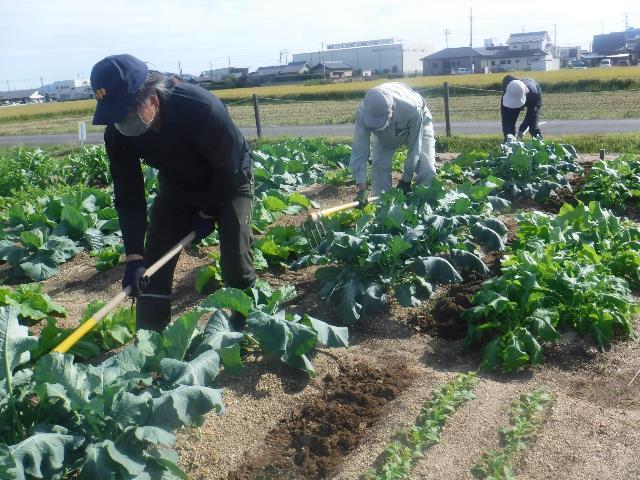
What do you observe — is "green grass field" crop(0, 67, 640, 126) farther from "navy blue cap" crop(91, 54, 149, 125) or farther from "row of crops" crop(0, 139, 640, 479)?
"navy blue cap" crop(91, 54, 149, 125)

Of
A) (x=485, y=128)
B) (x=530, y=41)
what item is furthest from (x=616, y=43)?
(x=485, y=128)

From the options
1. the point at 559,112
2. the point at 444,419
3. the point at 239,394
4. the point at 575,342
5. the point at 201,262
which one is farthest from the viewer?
the point at 559,112

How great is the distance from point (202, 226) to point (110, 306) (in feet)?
2.89

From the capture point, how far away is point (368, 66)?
5594cm

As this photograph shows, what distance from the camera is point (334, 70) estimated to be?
178ft

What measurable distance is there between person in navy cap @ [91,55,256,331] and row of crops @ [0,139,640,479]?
1.37ft

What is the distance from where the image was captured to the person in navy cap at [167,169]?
11.3ft

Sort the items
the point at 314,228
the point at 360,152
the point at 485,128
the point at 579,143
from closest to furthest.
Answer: the point at 314,228 → the point at 360,152 → the point at 579,143 → the point at 485,128

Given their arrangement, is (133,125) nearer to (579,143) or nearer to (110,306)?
(110,306)

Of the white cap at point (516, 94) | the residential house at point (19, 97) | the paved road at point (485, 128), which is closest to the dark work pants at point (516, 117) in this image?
the white cap at point (516, 94)

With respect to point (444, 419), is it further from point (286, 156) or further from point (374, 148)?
point (286, 156)

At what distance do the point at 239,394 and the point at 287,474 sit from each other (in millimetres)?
684

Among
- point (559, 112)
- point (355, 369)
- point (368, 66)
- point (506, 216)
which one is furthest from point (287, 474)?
point (368, 66)

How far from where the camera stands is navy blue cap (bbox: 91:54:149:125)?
3371 mm
